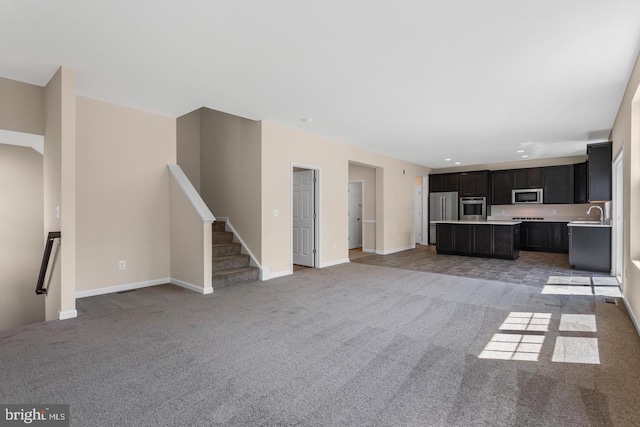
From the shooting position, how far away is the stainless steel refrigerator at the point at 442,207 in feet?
33.1

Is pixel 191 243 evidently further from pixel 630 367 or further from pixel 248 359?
pixel 630 367

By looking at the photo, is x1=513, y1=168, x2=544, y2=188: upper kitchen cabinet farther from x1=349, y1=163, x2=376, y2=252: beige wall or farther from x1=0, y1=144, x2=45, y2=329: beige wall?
x1=0, y1=144, x2=45, y2=329: beige wall

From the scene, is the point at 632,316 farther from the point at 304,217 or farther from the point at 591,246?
the point at 304,217

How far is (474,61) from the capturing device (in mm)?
3168

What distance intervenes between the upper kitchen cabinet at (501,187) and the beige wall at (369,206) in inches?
151

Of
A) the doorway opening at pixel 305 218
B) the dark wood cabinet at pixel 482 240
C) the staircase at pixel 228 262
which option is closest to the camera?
the staircase at pixel 228 262

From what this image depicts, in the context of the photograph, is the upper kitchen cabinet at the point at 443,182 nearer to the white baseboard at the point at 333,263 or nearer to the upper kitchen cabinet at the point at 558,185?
the upper kitchen cabinet at the point at 558,185

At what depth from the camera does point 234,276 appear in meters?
4.94

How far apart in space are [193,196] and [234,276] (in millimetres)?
1342

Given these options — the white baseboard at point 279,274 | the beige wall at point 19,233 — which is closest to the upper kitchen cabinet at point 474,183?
the white baseboard at point 279,274

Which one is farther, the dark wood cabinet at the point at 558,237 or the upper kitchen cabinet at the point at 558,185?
the upper kitchen cabinet at the point at 558,185

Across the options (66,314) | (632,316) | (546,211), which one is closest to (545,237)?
(546,211)

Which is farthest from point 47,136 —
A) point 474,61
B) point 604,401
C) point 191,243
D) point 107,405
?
point 604,401

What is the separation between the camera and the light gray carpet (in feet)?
6.06
